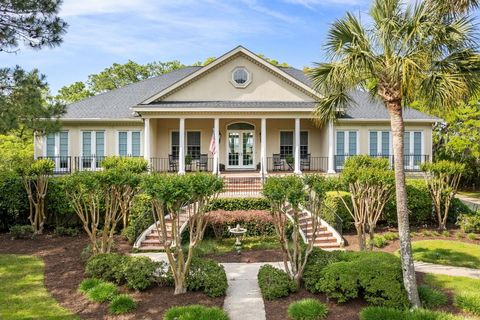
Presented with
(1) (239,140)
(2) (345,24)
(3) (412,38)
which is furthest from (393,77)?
(1) (239,140)

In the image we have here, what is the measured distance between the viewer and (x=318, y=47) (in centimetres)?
866

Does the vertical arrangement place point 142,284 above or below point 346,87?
below

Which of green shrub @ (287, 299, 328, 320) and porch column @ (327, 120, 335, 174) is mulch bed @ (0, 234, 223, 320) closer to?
green shrub @ (287, 299, 328, 320)

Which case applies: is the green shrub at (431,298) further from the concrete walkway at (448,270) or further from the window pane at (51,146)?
the window pane at (51,146)

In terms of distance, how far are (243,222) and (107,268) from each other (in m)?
6.00

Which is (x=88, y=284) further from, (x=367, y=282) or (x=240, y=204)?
(x=240, y=204)

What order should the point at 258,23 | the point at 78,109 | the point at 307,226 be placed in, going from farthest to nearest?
the point at 78,109, the point at 307,226, the point at 258,23

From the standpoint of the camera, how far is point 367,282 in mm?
7484

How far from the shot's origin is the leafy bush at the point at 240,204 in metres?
14.9

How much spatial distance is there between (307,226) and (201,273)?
6.34 meters

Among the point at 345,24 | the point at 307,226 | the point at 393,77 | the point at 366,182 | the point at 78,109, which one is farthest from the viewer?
the point at 78,109

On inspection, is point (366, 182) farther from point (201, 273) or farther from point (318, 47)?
point (201, 273)

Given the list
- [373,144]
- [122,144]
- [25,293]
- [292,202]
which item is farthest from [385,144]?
[25,293]

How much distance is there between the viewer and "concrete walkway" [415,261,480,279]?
9719mm
